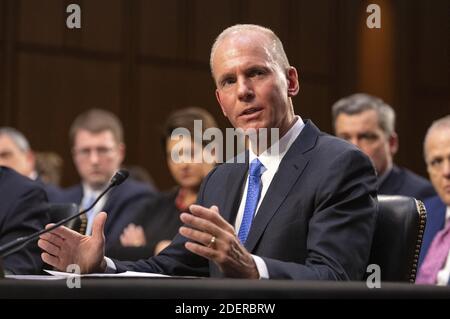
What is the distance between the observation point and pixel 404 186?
3.98 meters

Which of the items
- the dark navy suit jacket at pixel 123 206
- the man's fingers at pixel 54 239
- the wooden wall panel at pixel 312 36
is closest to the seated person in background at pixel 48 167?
the dark navy suit jacket at pixel 123 206

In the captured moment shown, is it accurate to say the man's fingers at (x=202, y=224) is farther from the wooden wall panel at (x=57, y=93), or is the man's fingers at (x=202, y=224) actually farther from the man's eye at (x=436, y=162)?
the wooden wall panel at (x=57, y=93)

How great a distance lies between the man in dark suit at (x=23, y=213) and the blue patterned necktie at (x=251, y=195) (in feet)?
3.44

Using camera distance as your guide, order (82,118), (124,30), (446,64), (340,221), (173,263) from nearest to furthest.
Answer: (340,221), (173,263), (82,118), (124,30), (446,64)

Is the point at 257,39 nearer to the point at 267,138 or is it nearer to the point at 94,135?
the point at 267,138

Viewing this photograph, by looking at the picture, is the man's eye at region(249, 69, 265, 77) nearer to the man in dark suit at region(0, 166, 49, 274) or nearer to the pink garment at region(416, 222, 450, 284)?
the man in dark suit at region(0, 166, 49, 274)

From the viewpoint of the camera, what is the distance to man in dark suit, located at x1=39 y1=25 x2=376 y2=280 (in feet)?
6.84

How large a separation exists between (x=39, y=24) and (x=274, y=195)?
4659mm

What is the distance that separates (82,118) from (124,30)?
6.19ft

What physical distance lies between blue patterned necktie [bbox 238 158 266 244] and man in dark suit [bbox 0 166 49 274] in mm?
1048

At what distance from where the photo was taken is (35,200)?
3.16 m
